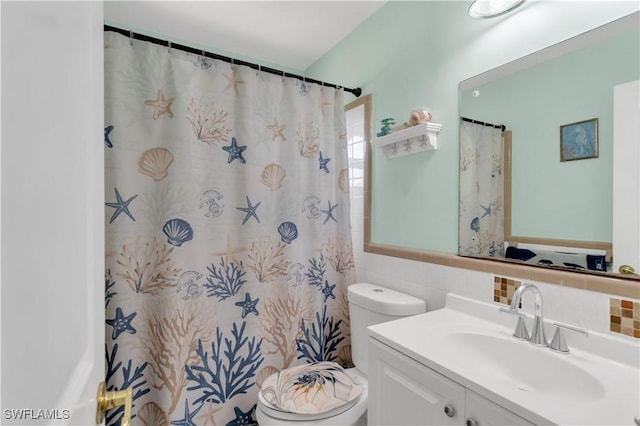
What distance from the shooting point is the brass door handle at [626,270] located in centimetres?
87

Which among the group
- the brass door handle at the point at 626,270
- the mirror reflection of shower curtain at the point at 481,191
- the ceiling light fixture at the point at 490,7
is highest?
the ceiling light fixture at the point at 490,7

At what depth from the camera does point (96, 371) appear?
0.50 meters

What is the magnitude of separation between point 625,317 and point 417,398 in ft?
2.09

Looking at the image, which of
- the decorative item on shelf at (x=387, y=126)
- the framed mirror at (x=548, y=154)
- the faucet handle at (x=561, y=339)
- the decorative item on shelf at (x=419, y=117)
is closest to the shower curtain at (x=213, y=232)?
the decorative item on shelf at (x=387, y=126)

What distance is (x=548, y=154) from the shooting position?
3.48 feet

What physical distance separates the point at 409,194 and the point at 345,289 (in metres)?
0.71

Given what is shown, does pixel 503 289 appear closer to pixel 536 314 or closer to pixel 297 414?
pixel 536 314

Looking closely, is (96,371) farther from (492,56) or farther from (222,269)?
(492,56)

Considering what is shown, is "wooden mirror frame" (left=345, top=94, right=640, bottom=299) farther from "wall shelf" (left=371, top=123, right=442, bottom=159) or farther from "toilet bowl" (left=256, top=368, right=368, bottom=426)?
"toilet bowl" (left=256, top=368, right=368, bottom=426)

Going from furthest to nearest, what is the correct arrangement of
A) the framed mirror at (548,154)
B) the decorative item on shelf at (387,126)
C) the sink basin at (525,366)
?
the decorative item on shelf at (387,126), the framed mirror at (548,154), the sink basin at (525,366)

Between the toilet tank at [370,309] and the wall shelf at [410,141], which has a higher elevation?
the wall shelf at [410,141]

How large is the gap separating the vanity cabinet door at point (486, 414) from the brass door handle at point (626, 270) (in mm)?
576

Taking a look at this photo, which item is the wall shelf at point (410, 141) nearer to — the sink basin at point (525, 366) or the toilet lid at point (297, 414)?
the sink basin at point (525, 366)

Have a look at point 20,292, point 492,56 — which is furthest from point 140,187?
point 492,56
